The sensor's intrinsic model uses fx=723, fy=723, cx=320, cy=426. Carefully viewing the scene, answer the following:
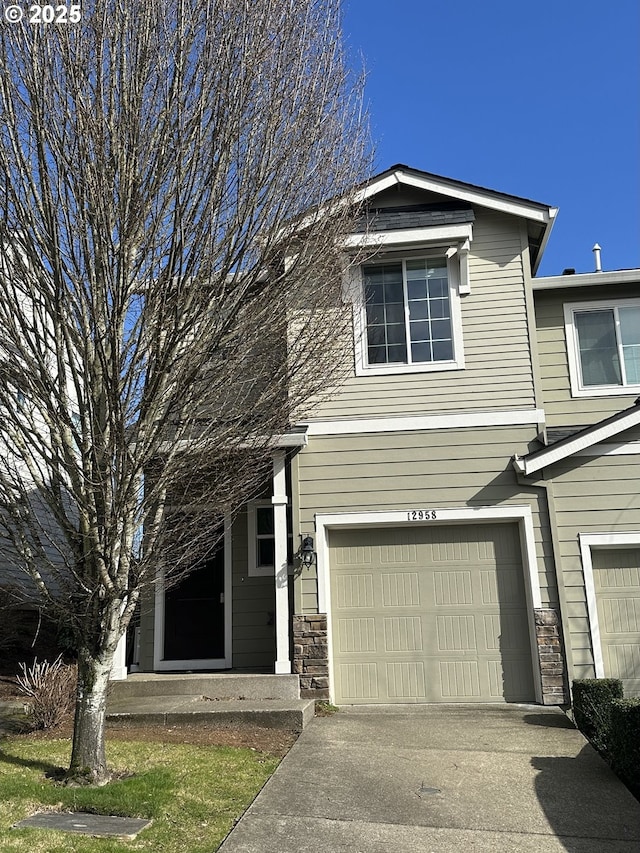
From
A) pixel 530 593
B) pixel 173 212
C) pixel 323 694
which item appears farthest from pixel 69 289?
pixel 530 593

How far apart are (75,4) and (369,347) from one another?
17.6 ft

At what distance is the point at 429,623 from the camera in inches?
360

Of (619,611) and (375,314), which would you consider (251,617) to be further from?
(619,611)

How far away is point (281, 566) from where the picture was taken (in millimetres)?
9250

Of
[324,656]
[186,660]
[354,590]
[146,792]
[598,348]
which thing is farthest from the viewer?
[598,348]

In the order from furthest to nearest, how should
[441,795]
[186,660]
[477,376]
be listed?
[186,660] < [477,376] < [441,795]

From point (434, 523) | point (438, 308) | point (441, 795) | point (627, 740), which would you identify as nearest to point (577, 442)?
point (434, 523)

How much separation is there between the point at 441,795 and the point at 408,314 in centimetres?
624

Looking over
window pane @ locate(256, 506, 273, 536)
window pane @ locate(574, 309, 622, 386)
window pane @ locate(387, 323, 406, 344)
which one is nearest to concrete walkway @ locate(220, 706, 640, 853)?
window pane @ locate(256, 506, 273, 536)

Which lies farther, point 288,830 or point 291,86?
point 291,86

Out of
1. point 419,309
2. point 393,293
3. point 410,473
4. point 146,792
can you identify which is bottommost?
point 146,792

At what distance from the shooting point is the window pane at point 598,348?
1052cm

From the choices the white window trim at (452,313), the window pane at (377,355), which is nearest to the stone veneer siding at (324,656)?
the white window trim at (452,313)

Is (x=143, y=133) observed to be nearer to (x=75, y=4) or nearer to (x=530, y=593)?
(x=75, y=4)
